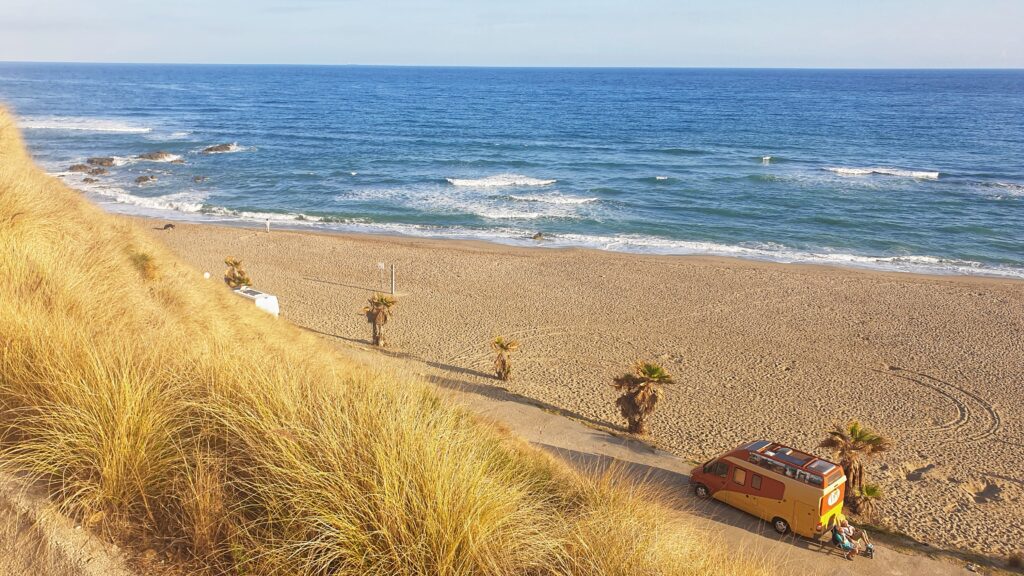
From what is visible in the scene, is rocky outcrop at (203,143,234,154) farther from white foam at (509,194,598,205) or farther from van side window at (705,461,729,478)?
van side window at (705,461,729,478)

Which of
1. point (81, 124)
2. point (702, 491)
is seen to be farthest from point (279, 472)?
point (81, 124)

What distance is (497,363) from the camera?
59.8 ft

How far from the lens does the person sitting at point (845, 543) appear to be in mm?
11125

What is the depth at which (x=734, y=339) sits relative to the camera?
22.4 m

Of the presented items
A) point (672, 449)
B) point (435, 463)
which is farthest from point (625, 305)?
point (435, 463)

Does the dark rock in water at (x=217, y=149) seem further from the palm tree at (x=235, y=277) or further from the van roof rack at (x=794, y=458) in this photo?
the van roof rack at (x=794, y=458)

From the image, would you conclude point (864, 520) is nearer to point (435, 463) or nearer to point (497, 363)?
point (497, 363)

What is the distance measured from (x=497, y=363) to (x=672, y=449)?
509 cm

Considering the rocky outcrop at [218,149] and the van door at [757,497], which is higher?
the rocky outcrop at [218,149]

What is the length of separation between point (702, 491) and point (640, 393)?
2.91m

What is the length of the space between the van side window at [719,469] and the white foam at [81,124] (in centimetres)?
7660

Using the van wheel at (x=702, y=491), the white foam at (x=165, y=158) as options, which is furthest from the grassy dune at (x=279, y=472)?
the white foam at (x=165, y=158)

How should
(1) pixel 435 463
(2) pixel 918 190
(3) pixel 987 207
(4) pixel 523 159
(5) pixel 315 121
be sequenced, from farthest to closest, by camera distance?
(5) pixel 315 121 → (4) pixel 523 159 → (2) pixel 918 190 → (3) pixel 987 207 → (1) pixel 435 463

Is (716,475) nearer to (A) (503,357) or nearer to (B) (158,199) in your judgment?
(A) (503,357)
